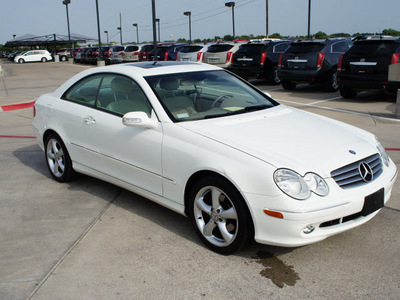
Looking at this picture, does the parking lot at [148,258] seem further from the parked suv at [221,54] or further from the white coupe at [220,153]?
the parked suv at [221,54]

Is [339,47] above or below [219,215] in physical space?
above

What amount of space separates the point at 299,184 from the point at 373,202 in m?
0.71

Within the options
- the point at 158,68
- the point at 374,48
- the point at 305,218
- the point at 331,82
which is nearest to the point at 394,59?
the point at 374,48

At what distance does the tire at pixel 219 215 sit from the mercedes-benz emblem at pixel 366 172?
0.97 meters

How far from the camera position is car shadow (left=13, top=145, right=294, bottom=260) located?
3.82m

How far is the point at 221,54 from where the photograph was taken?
17359mm

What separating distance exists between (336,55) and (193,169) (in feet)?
37.8

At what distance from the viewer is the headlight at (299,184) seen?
3289 millimetres

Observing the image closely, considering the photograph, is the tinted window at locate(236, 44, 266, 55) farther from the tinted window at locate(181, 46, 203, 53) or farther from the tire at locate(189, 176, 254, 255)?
the tire at locate(189, 176, 254, 255)

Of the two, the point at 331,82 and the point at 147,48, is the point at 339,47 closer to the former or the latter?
the point at 331,82

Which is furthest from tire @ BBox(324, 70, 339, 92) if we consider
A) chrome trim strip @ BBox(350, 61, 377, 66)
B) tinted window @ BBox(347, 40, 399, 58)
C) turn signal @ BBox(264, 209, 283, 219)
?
turn signal @ BBox(264, 209, 283, 219)

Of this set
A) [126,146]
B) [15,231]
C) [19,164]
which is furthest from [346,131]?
[19,164]

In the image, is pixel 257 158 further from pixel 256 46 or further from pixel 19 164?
pixel 256 46

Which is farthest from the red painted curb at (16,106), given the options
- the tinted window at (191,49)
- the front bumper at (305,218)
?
the front bumper at (305,218)
